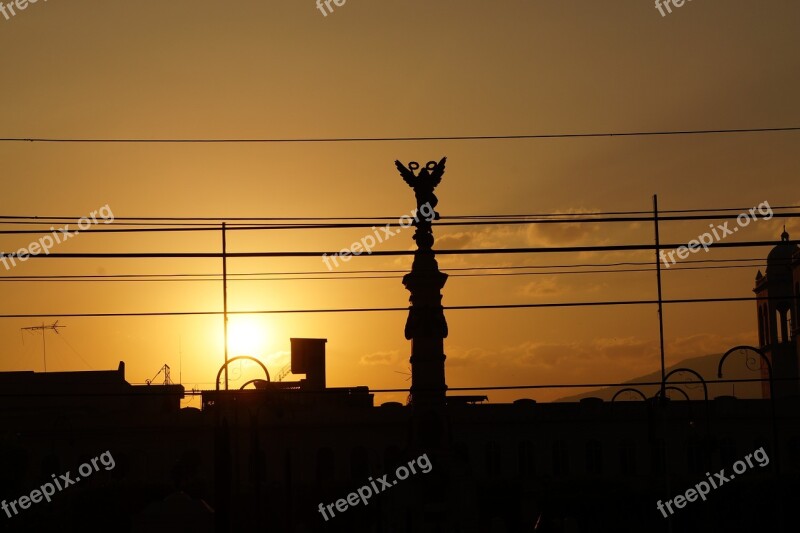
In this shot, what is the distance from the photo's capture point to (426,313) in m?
43.7

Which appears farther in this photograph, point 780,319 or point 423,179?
point 780,319

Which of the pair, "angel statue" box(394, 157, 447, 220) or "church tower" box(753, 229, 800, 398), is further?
"church tower" box(753, 229, 800, 398)

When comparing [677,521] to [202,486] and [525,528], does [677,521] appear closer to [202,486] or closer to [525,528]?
[525,528]

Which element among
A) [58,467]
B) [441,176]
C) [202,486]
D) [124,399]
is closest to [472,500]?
[441,176]

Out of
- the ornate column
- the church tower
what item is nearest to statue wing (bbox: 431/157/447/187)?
the ornate column

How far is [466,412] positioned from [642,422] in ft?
40.2

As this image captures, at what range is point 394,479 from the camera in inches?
1790

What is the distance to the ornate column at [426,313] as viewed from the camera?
142 feet

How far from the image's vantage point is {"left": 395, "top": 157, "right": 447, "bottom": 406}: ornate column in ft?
142

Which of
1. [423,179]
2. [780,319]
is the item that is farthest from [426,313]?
[780,319]

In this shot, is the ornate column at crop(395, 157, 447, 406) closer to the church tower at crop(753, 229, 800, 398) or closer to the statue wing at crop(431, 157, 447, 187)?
the statue wing at crop(431, 157, 447, 187)

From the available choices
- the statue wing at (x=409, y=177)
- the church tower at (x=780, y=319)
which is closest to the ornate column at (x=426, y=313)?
the statue wing at (x=409, y=177)

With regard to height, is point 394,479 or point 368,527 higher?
point 394,479

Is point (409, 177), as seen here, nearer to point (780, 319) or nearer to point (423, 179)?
point (423, 179)
